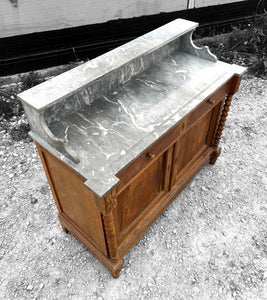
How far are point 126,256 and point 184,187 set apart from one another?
0.97 m

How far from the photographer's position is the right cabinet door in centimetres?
238

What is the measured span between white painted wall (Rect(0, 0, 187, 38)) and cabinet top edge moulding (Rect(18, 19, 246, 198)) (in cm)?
194

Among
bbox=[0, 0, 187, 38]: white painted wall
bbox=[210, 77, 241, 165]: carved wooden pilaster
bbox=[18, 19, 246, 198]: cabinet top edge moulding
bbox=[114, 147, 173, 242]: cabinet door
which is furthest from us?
bbox=[0, 0, 187, 38]: white painted wall

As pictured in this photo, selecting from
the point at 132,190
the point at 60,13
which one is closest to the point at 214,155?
the point at 132,190

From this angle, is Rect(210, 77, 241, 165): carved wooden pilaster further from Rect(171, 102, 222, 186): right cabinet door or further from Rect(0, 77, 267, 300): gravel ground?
Rect(0, 77, 267, 300): gravel ground

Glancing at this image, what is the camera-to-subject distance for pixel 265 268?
7.73ft

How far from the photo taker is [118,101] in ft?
6.64

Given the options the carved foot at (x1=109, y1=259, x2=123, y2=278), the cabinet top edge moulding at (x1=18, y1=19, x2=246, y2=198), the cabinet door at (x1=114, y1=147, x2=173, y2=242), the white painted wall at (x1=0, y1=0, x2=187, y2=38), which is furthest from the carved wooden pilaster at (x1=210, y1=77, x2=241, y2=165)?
the white painted wall at (x1=0, y1=0, x2=187, y2=38)

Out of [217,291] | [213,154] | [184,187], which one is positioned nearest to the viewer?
[217,291]

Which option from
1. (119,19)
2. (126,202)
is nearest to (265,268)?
(126,202)

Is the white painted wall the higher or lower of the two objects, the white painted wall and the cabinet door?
the higher

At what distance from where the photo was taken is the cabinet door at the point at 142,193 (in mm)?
1969

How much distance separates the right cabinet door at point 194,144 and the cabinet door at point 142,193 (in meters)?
0.13

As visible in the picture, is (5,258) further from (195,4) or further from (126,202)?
(195,4)
